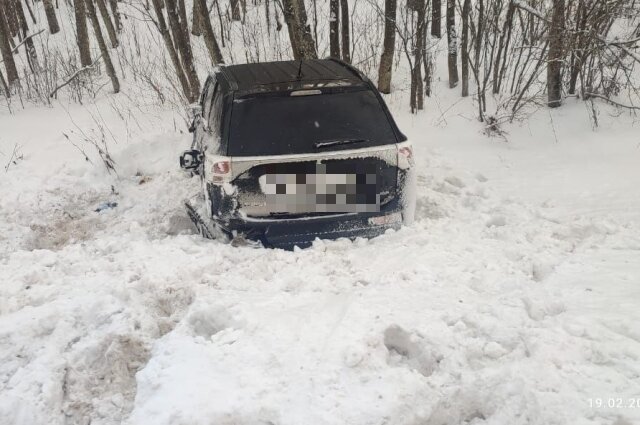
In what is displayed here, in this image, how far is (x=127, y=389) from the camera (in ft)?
9.75

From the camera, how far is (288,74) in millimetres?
4504

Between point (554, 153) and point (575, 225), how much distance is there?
8.48 ft

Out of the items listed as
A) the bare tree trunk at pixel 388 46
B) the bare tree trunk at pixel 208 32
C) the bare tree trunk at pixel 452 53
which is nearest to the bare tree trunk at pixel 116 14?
the bare tree trunk at pixel 208 32


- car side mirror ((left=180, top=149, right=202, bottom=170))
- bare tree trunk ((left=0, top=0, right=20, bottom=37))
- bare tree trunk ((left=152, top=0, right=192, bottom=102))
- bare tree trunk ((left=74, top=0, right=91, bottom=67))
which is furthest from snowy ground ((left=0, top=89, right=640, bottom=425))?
bare tree trunk ((left=0, top=0, right=20, bottom=37))

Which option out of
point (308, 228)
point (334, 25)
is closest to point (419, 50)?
point (334, 25)

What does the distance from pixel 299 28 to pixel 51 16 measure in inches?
544

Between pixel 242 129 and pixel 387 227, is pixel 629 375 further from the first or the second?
pixel 242 129

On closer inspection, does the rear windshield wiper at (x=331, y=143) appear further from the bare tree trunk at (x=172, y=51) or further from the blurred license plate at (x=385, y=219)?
the bare tree trunk at (x=172, y=51)

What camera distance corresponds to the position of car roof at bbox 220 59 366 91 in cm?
426

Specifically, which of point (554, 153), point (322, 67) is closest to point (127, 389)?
point (322, 67)

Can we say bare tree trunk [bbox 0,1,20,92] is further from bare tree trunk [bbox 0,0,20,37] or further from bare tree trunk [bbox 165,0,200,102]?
bare tree trunk [bbox 0,0,20,37]

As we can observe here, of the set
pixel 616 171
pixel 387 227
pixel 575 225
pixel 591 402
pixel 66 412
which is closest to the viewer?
pixel 591 402

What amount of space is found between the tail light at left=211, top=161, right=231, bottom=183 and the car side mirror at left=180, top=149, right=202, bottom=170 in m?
0.97

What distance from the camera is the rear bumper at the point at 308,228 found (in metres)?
4.03
